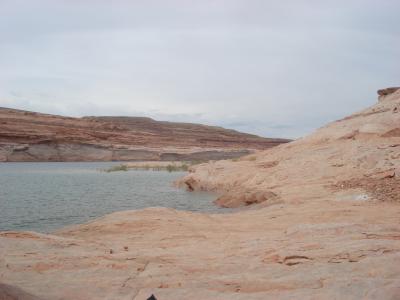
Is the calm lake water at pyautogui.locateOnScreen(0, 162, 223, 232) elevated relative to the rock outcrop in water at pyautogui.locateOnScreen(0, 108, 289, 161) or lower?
lower

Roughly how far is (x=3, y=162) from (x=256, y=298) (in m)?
72.4

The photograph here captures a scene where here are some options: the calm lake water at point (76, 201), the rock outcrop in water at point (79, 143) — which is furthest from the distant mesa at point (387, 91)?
the rock outcrop in water at point (79, 143)

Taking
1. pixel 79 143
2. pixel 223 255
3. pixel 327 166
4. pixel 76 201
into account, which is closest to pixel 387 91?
pixel 327 166

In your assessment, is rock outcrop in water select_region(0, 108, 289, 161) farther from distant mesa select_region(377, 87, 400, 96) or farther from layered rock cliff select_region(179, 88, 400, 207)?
layered rock cliff select_region(179, 88, 400, 207)

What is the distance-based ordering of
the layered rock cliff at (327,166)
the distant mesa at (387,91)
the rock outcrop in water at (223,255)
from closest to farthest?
the rock outcrop in water at (223,255) < the layered rock cliff at (327,166) < the distant mesa at (387,91)

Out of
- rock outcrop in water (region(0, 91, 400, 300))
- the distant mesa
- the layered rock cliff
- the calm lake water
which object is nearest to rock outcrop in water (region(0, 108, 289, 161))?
the calm lake water

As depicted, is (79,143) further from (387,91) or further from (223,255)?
(223,255)

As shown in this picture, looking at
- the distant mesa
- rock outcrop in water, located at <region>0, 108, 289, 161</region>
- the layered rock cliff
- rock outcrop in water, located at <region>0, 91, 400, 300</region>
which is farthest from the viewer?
rock outcrop in water, located at <region>0, 108, 289, 161</region>

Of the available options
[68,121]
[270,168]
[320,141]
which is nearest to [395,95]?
[320,141]

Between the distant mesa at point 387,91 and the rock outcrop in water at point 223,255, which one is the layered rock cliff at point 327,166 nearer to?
the distant mesa at point 387,91

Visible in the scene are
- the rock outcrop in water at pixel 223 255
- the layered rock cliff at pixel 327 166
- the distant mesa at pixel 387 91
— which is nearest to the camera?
the rock outcrop in water at pixel 223 255

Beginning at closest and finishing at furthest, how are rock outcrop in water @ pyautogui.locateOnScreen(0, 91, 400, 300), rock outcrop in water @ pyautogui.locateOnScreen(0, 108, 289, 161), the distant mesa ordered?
rock outcrop in water @ pyautogui.locateOnScreen(0, 91, 400, 300)
the distant mesa
rock outcrop in water @ pyautogui.locateOnScreen(0, 108, 289, 161)

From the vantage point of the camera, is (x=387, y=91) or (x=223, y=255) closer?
(x=223, y=255)

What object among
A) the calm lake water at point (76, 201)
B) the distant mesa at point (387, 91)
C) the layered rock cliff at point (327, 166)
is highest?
the distant mesa at point (387, 91)
